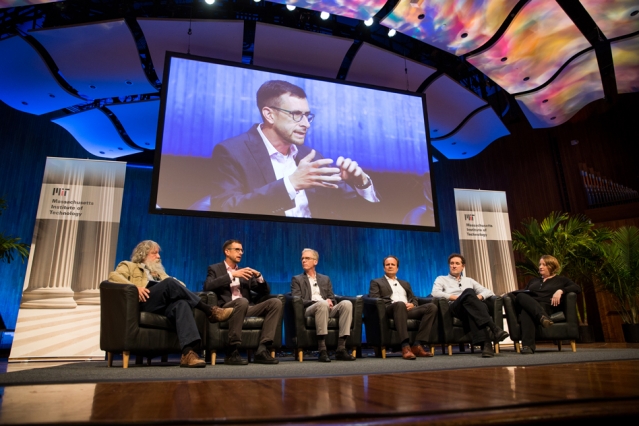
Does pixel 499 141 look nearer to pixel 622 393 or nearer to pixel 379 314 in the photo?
pixel 379 314

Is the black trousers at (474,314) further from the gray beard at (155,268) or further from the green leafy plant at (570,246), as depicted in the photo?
the green leafy plant at (570,246)

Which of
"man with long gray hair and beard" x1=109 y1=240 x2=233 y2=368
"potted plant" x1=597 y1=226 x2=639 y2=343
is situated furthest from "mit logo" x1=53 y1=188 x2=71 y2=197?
"potted plant" x1=597 y1=226 x2=639 y2=343

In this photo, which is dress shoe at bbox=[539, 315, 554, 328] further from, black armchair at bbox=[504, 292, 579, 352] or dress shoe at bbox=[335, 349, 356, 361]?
dress shoe at bbox=[335, 349, 356, 361]

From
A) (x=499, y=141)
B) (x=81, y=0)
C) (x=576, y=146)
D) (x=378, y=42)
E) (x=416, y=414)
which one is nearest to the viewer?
(x=416, y=414)

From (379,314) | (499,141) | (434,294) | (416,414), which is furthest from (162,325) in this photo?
(499,141)

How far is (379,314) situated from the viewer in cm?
A: 387

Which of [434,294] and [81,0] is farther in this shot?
[81,0]

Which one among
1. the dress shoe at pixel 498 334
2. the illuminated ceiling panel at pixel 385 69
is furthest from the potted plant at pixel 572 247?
the dress shoe at pixel 498 334

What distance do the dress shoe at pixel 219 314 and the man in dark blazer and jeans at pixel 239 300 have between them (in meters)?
0.14

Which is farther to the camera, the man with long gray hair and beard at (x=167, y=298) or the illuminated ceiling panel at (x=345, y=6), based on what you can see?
the illuminated ceiling panel at (x=345, y=6)

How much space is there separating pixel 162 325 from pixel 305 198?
2.12 meters

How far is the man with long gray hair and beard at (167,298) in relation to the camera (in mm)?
2828

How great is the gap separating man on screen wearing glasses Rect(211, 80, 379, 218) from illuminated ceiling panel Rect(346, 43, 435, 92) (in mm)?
1100

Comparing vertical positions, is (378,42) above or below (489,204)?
above
